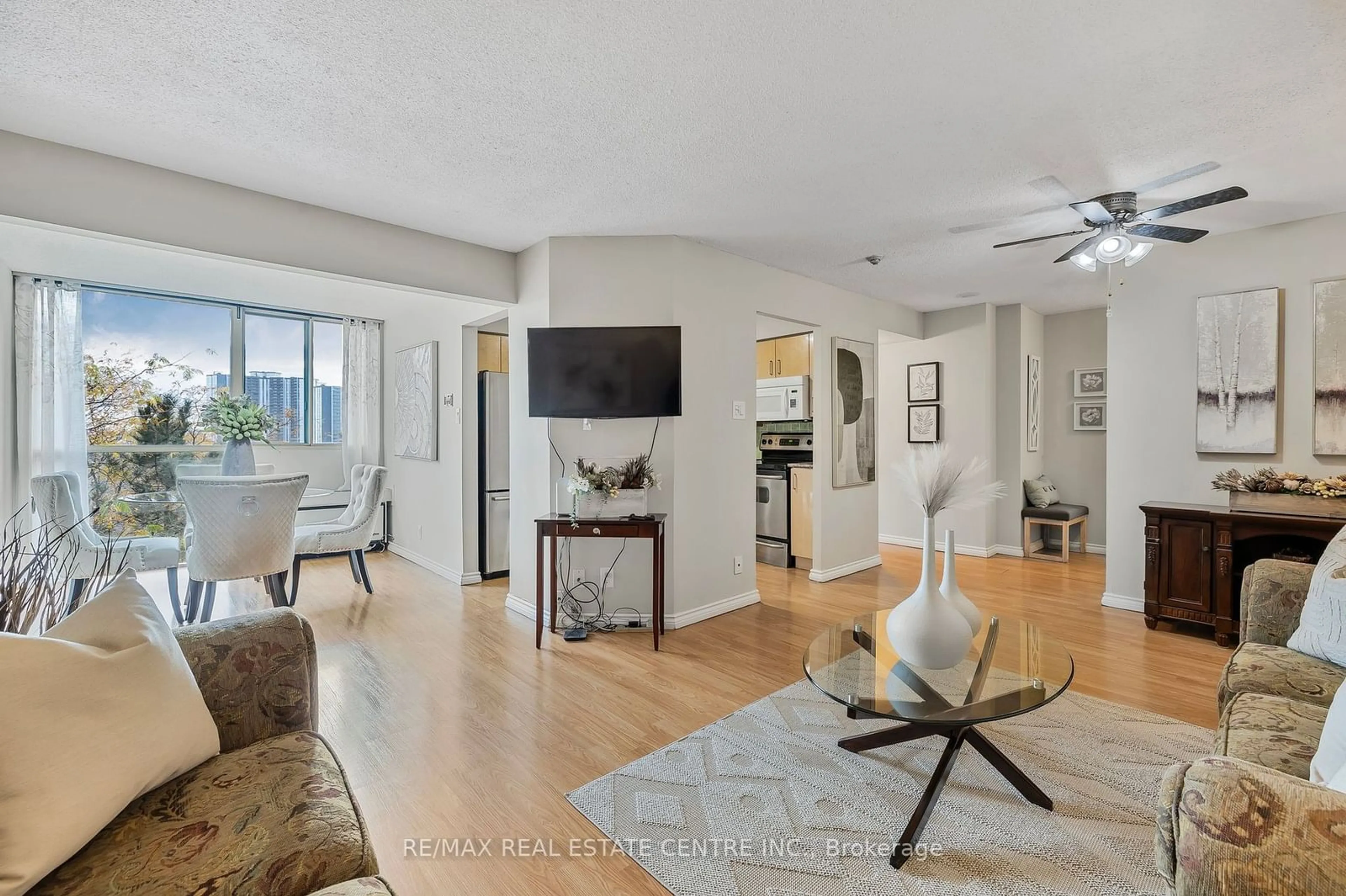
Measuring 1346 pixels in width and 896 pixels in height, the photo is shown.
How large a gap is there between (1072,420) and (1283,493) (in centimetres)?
284

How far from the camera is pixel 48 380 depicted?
4.42m

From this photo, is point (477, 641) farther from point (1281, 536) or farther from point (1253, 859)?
point (1281, 536)

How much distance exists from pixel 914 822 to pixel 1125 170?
9.44 feet

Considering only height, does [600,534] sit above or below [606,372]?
below

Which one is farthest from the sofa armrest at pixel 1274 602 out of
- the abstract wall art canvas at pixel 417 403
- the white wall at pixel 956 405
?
the abstract wall art canvas at pixel 417 403

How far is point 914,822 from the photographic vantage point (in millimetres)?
1755

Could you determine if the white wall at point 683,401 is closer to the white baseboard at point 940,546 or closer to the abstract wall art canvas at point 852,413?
the abstract wall art canvas at point 852,413

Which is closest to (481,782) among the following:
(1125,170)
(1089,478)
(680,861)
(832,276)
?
(680,861)

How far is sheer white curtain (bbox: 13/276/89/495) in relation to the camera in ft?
14.2

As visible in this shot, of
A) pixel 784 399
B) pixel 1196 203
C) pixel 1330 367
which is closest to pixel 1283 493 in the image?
pixel 1330 367

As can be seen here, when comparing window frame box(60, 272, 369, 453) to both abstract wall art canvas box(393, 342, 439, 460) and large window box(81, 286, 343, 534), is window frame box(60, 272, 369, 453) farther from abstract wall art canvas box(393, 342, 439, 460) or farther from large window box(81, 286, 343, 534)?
abstract wall art canvas box(393, 342, 439, 460)

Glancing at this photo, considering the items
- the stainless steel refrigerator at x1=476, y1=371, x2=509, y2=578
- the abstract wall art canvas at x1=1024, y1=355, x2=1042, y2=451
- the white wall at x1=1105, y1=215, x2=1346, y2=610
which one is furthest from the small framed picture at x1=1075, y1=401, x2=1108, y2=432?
the stainless steel refrigerator at x1=476, y1=371, x2=509, y2=578

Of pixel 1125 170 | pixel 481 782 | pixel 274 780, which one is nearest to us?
pixel 274 780

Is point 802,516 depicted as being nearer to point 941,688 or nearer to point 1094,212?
point 1094,212
